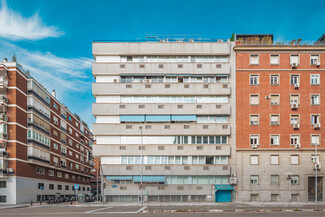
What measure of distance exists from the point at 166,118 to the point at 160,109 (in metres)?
1.55

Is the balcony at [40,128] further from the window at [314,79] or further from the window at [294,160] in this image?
the window at [314,79]

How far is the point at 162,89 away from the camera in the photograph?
43.0m

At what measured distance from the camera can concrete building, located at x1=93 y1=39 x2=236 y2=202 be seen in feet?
135

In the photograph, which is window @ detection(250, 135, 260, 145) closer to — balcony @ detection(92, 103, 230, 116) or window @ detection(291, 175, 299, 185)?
balcony @ detection(92, 103, 230, 116)

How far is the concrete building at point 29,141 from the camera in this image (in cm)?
4434

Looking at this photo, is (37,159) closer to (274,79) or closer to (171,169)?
(171,169)

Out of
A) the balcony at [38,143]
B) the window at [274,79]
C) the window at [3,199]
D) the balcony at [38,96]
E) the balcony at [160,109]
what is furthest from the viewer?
the balcony at [38,96]

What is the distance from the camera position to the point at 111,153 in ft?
136

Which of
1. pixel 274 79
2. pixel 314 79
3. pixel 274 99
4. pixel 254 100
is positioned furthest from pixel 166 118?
pixel 314 79

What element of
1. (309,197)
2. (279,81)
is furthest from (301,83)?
(309,197)

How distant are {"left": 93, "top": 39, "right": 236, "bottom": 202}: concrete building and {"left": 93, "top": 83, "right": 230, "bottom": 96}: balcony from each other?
0.14 metres

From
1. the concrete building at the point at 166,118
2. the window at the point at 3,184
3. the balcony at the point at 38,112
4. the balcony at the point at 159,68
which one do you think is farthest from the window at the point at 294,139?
the window at the point at 3,184

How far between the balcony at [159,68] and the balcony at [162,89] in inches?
73.4

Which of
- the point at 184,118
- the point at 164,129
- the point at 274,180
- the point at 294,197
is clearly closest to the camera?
the point at 294,197
